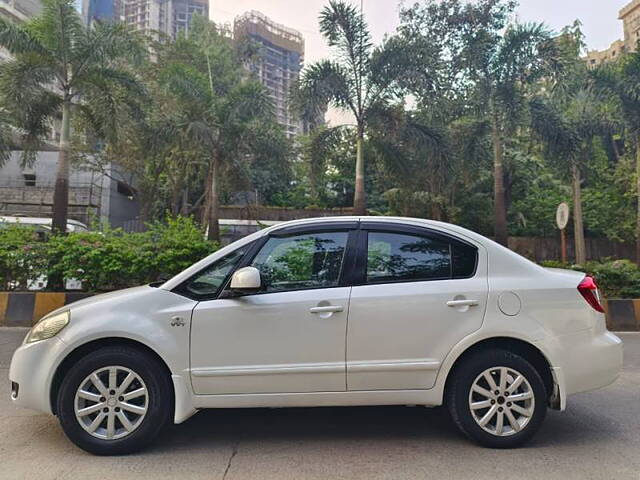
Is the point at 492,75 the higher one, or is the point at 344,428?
the point at 492,75

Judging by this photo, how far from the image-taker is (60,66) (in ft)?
43.3

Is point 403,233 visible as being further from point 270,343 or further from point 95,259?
point 95,259

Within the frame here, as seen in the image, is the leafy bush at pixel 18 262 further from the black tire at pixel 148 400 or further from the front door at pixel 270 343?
the front door at pixel 270 343

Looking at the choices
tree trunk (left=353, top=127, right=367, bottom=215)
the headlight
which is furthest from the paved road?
tree trunk (left=353, top=127, right=367, bottom=215)

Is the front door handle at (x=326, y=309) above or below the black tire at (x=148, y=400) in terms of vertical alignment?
above

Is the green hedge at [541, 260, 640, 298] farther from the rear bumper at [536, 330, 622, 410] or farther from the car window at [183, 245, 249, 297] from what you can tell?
the car window at [183, 245, 249, 297]

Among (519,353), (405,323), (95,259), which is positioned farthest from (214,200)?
(519,353)

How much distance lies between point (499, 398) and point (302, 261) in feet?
5.37

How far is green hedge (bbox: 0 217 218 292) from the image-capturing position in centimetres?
868

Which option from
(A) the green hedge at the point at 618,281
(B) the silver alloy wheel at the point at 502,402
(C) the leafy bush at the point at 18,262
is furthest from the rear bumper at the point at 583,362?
(C) the leafy bush at the point at 18,262

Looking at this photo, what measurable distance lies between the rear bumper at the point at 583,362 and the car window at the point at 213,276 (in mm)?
2300

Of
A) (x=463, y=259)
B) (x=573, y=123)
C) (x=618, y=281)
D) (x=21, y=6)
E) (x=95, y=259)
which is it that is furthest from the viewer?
(x=21, y=6)

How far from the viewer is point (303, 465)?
3.13 m

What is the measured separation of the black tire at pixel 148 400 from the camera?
127 inches
